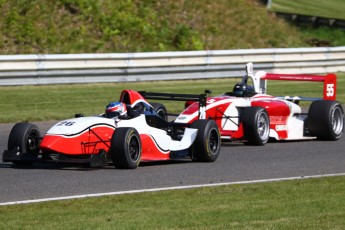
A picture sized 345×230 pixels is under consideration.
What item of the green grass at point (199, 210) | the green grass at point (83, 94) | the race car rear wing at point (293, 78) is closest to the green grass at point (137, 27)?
the green grass at point (83, 94)

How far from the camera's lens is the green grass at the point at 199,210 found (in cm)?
786

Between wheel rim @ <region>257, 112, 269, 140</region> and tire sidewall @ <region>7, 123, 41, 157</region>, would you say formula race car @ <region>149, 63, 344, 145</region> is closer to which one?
wheel rim @ <region>257, 112, 269, 140</region>

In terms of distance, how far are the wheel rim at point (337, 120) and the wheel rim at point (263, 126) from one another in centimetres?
139

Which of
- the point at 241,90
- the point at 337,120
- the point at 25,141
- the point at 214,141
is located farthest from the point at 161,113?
the point at 25,141

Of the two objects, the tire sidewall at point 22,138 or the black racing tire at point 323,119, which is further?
the black racing tire at point 323,119

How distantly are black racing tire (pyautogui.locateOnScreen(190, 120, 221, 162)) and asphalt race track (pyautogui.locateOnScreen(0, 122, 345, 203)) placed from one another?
118 mm

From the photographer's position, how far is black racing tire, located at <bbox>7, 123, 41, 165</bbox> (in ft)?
38.1

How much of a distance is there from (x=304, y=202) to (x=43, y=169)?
375cm

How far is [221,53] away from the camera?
23.8 metres

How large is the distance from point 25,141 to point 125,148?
4.34 ft

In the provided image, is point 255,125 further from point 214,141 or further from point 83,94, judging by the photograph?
point 83,94

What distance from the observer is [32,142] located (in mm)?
11898

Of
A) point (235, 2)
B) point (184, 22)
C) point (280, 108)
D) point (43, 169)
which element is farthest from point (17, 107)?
point (235, 2)

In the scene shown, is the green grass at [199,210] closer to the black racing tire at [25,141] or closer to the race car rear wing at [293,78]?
the black racing tire at [25,141]
